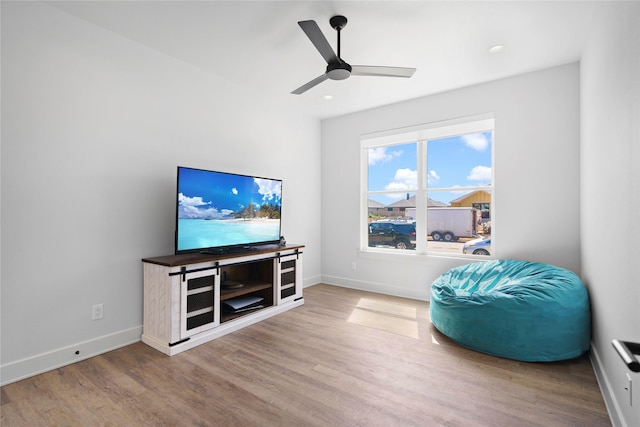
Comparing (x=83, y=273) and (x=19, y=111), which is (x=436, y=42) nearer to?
(x=19, y=111)

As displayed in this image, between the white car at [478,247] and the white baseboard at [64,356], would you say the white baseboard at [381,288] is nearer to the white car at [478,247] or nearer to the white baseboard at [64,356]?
the white car at [478,247]

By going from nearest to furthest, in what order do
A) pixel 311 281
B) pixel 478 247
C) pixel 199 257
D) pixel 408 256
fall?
pixel 199 257 < pixel 478 247 < pixel 408 256 < pixel 311 281

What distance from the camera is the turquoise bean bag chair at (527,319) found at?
Answer: 2.22m

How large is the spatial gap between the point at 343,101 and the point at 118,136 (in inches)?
106

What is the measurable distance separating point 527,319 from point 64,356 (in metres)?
3.46

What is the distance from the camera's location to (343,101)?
4.09 metres

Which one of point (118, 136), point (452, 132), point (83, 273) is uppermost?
point (452, 132)

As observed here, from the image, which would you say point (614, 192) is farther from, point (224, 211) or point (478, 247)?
point (224, 211)

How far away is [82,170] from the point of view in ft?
7.70

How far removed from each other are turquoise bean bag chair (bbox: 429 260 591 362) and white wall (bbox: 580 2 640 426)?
0.43ft

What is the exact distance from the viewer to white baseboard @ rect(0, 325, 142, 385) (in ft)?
6.57

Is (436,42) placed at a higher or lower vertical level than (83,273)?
higher

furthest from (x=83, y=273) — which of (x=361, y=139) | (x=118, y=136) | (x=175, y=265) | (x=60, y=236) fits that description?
(x=361, y=139)

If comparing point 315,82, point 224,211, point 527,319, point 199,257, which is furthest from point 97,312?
point 527,319
